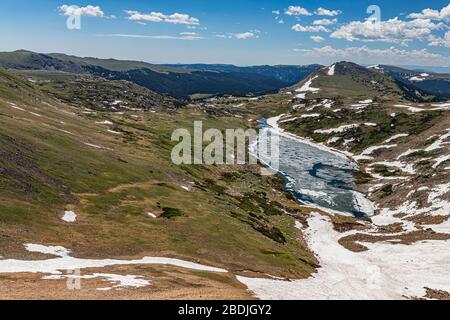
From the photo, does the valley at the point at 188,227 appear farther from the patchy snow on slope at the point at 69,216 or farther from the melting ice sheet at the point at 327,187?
the melting ice sheet at the point at 327,187

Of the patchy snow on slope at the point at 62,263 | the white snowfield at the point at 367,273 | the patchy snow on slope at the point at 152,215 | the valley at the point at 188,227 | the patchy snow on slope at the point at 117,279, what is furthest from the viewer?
the patchy snow on slope at the point at 152,215

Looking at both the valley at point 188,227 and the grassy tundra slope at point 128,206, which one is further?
the grassy tundra slope at point 128,206

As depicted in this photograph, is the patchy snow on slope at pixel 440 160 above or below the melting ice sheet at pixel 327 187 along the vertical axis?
above

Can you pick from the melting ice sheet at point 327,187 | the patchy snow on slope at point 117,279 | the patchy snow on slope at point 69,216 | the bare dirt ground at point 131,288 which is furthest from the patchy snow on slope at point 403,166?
the patchy snow on slope at point 117,279

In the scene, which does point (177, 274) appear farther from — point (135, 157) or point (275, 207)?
point (135, 157)
